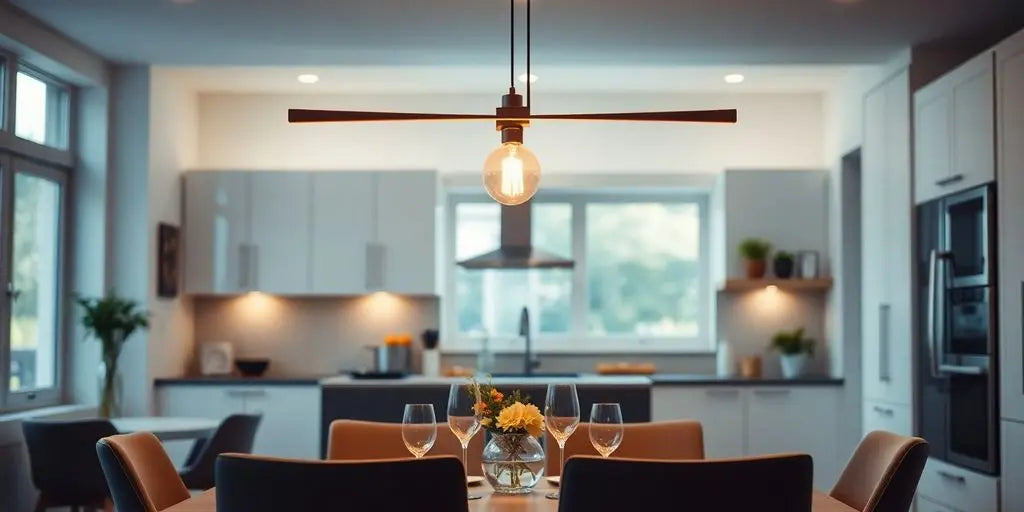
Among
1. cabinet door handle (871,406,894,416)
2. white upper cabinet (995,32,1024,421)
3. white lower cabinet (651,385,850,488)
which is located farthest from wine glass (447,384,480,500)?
white lower cabinet (651,385,850,488)

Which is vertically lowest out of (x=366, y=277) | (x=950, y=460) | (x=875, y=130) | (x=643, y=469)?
(x=950, y=460)

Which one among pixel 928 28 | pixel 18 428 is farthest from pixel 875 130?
pixel 18 428

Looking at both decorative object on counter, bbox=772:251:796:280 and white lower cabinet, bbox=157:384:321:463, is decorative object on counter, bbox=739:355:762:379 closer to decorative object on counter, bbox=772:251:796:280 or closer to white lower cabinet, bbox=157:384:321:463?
decorative object on counter, bbox=772:251:796:280

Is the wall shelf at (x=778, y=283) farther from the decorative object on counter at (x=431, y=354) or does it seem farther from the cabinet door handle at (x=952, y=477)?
the cabinet door handle at (x=952, y=477)

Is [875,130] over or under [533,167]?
over

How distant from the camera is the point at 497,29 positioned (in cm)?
565

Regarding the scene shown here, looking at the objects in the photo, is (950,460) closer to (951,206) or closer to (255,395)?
(951,206)

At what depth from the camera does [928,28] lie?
224 inches

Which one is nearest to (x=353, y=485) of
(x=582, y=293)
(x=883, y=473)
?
(x=883, y=473)

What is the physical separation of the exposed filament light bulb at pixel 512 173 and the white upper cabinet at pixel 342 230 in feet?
13.5

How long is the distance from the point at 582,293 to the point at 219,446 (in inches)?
129

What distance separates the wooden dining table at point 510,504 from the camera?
2.86 m

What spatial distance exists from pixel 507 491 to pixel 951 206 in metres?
3.03

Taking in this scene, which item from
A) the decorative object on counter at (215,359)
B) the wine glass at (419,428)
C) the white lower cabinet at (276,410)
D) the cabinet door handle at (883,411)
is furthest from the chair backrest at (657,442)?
the decorative object on counter at (215,359)
